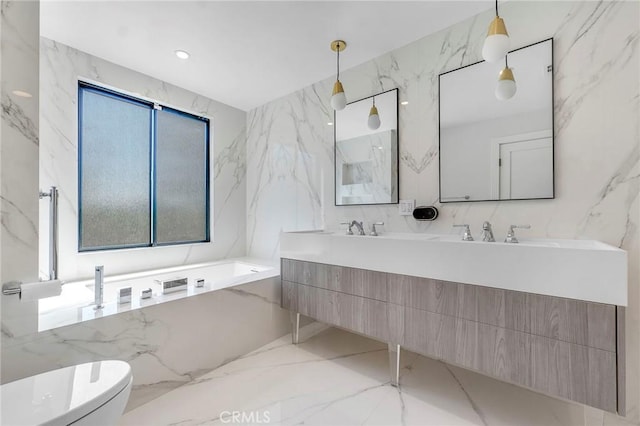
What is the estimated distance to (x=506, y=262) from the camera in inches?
51.4

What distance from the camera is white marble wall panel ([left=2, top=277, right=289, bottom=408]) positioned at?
1.31m

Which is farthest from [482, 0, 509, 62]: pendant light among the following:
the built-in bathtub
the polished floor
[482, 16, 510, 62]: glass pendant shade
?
the built-in bathtub

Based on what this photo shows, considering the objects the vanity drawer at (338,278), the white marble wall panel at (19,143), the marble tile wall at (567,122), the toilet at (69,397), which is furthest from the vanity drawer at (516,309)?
the white marble wall panel at (19,143)

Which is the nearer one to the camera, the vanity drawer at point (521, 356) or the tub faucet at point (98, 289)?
the vanity drawer at point (521, 356)

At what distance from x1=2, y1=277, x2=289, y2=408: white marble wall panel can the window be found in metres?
1.20

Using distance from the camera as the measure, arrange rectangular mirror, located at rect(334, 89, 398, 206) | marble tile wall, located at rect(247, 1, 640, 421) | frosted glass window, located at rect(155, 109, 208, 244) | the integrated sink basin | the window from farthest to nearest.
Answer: frosted glass window, located at rect(155, 109, 208, 244), the window, rectangular mirror, located at rect(334, 89, 398, 206), marble tile wall, located at rect(247, 1, 640, 421), the integrated sink basin

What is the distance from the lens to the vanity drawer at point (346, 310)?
1.75 m

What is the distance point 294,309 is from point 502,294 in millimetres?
1473

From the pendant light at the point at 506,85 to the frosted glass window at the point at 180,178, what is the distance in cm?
282

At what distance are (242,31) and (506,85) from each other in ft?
5.83

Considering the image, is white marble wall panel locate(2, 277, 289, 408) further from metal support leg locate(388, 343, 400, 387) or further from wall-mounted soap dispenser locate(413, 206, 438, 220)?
wall-mounted soap dispenser locate(413, 206, 438, 220)

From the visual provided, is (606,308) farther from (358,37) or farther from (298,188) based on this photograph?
(298,188)

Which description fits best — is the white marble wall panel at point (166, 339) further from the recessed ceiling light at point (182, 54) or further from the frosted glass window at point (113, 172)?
the recessed ceiling light at point (182, 54)

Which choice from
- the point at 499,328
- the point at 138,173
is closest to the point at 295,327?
the point at 499,328
